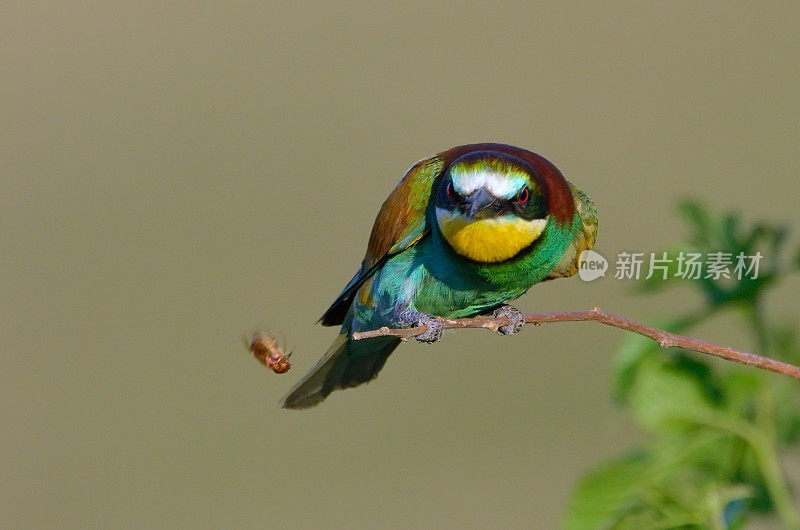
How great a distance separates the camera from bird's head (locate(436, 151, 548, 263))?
68.7 inches

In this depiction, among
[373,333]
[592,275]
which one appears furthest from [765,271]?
[373,333]

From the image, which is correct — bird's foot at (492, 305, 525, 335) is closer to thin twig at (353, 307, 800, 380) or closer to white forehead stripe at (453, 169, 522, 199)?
white forehead stripe at (453, 169, 522, 199)

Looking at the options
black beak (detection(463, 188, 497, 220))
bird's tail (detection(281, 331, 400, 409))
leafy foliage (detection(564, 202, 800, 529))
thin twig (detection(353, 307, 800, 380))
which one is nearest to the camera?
thin twig (detection(353, 307, 800, 380))

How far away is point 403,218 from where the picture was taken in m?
2.03

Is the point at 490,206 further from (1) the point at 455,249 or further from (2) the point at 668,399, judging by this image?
(2) the point at 668,399

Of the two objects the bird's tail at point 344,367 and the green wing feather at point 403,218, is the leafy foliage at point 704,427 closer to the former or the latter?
the green wing feather at point 403,218

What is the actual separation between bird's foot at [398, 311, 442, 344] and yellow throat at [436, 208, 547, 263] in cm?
13

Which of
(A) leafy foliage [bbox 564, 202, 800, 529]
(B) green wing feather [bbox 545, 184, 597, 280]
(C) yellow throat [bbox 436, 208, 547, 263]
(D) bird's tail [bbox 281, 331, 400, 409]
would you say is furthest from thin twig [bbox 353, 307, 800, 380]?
(D) bird's tail [bbox 281, 331, 400, 409]

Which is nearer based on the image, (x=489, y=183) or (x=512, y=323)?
(x=489, y=183)

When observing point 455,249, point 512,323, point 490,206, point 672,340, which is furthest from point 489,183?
point 672,340

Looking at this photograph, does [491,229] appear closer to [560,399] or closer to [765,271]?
[765,271]

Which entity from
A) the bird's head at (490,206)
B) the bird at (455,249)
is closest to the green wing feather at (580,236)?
the bird at (455,249)

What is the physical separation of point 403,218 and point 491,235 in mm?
259

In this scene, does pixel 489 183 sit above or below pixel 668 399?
above
